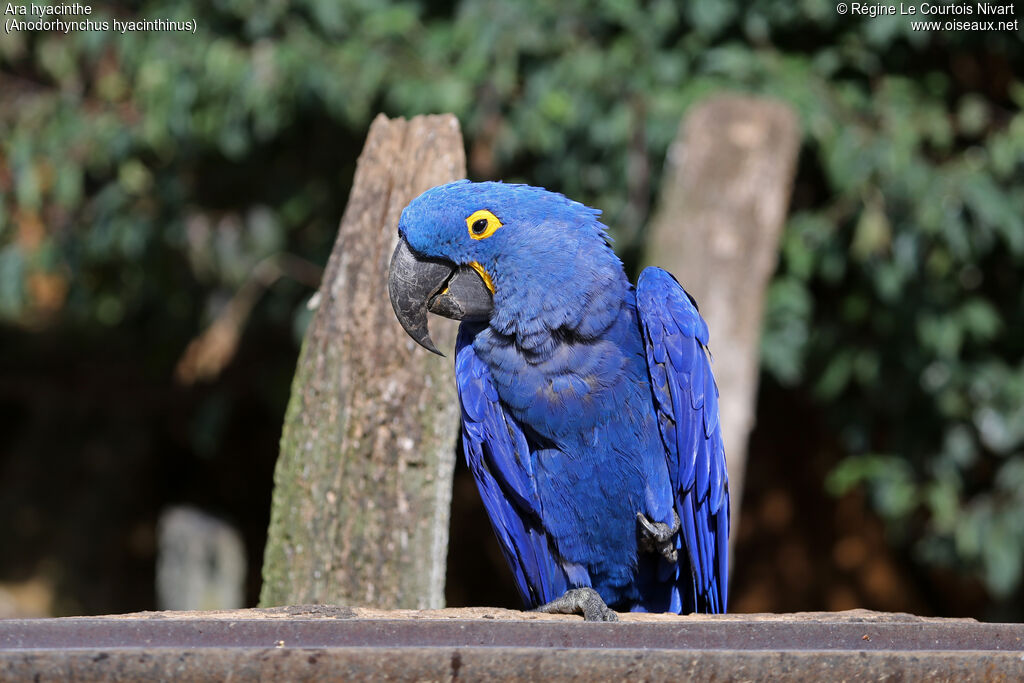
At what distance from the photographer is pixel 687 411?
2576mm

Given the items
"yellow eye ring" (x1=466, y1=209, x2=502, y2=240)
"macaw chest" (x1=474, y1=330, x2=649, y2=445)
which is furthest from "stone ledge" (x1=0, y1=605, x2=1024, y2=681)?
"yellow eye ring" (x1=466, y1=209, x2=502, y2=240)

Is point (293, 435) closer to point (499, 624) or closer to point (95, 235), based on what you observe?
point (499, 624)

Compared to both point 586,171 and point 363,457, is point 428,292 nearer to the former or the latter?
point 363,457

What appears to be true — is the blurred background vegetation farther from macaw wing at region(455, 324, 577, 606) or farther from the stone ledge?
the stone ledge

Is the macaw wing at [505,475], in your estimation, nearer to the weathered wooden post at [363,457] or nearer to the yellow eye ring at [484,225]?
the weathered wooden post at [363,457]

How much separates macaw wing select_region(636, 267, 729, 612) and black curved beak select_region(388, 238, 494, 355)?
0.39m

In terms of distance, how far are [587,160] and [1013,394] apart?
77.1 inches

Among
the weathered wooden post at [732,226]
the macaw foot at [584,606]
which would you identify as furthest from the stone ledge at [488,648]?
the weathered wooden post at [732,226]

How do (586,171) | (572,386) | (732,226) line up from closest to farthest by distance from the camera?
(572,386) < (732,226) < (586,171)

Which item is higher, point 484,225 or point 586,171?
point 586,171

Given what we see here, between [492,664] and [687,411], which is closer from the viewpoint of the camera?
[492,664]

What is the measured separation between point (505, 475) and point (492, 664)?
1442 mm

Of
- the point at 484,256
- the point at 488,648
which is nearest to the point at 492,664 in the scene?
the point at 488,648

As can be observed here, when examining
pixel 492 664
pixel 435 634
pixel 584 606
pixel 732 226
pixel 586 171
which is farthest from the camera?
pixel 586 171
